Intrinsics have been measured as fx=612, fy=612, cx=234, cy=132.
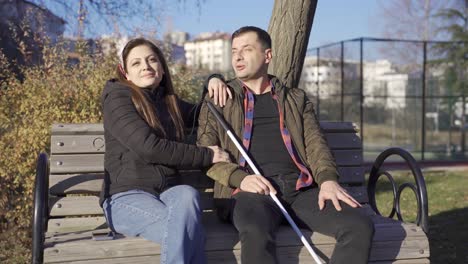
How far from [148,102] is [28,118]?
8.32 feet

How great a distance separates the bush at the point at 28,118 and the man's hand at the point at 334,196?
2888 mm

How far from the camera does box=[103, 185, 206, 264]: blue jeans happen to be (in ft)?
10.2

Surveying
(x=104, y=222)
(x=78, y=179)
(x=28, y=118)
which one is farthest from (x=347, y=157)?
(x=28, y=118)

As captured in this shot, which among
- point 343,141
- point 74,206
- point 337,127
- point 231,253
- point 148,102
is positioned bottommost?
point 231,253

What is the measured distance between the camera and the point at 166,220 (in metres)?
3.20

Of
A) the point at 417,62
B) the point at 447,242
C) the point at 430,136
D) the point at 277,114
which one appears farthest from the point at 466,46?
the point at 277,114

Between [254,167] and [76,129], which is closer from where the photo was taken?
[254,167]

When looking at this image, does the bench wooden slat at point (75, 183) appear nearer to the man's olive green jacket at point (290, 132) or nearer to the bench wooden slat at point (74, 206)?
the bench wooden slat at point (74, 206)

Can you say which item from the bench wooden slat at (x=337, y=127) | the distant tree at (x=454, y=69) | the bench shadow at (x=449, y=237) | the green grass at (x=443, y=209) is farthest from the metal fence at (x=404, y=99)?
the bench wooden slat at (x=337, y=127)

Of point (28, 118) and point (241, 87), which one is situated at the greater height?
point (241, 87)

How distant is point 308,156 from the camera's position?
395 centimetres

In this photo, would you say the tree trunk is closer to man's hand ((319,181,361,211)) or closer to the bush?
man's hand ((319,181,361,211))

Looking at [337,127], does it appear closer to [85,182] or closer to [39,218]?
[85,182]

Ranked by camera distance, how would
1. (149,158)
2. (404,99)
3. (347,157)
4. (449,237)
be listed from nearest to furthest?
1. (149,158)
2. (347,157)
3. (449,237)
4. (404,99)
